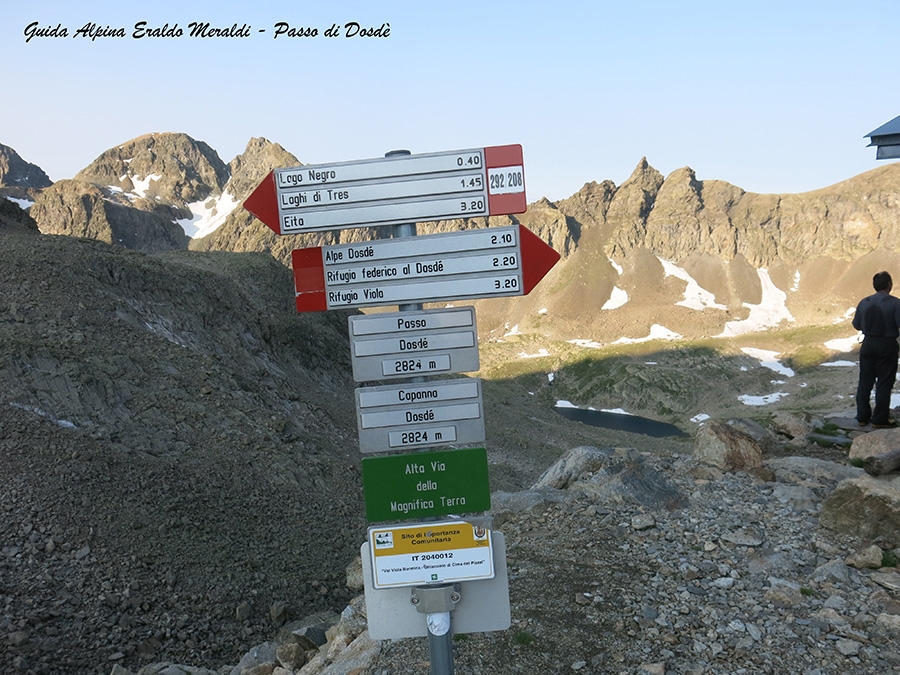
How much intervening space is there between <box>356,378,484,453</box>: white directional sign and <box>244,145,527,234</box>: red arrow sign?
58.8 inches

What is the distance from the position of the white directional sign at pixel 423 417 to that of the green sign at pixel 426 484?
0.13 m

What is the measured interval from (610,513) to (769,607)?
3.23 m

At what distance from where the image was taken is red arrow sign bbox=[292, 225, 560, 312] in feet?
19.1

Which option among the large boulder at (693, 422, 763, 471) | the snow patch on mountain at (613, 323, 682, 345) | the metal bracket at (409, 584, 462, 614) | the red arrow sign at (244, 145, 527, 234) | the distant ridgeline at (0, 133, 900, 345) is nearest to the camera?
the red arrow sign at (244, 145, 527, 234)

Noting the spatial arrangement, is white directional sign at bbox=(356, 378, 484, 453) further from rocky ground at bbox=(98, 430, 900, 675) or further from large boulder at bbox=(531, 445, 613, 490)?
large boulder at bbox=(531, 445, 613, 490)

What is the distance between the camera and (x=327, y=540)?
2011 cm

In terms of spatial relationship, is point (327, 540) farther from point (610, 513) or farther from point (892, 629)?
point (892, 629)

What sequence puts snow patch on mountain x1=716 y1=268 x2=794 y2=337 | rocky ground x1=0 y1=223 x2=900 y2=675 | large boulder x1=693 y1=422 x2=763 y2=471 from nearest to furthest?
rocky ground x1=0 y1=223 x2=900 y2=675
large boulder x1=693 y1=422 x2=763 y2=471
snow patch on mountain x1=716 y1=268 x2=794 y2=337

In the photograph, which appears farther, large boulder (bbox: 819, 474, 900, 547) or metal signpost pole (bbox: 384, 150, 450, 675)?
large boulder (bbox: 819, 474, 900, 547)

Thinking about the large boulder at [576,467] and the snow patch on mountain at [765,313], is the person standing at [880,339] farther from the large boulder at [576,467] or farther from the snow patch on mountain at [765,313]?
the snow patch on mountain at [765,313]

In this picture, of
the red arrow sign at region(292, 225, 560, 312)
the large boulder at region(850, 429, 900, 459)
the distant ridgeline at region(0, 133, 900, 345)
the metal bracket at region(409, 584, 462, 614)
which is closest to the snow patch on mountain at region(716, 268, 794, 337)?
the distant ridgeline at region(0, 133, 900, 345)

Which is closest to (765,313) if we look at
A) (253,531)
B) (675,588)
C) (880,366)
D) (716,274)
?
(716,274)

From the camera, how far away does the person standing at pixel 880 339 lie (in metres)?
13.3

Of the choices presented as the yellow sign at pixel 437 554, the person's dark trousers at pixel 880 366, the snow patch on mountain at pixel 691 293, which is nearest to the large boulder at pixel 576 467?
the person's dark trousers at pixel 880 366
